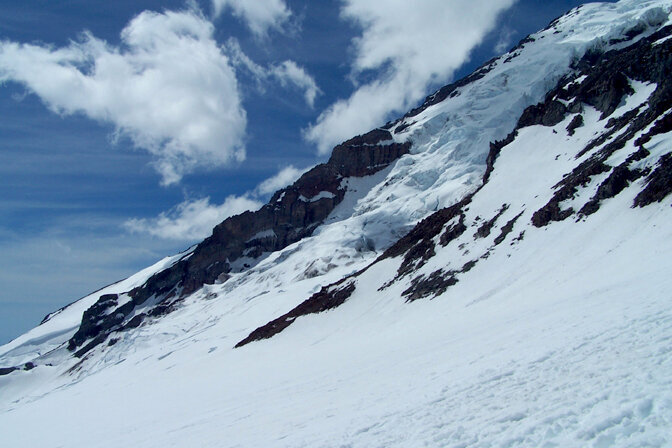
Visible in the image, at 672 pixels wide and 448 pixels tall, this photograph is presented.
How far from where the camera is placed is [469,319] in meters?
27.5

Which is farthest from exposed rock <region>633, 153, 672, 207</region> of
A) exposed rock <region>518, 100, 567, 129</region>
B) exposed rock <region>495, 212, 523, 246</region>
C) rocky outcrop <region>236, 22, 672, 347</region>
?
exposed rock <region>518, 100, 567, 129</region>

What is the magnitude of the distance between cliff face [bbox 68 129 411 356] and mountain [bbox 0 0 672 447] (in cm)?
2380

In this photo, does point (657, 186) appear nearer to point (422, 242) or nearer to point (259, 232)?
point (422, 242)

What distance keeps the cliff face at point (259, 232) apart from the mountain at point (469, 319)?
23.8m

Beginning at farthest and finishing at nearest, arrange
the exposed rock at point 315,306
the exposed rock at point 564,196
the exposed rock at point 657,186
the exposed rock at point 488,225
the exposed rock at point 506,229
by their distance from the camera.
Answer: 1. the exposed rock at point 315,306
2. the exposed rock at point 488,225
3. the exposed rock at point 506,229
4. the exposed rock at point 564,196
5. the exposed rock at point 657,186

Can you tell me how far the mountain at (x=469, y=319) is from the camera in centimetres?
1077

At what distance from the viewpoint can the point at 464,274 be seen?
43062 millimetres

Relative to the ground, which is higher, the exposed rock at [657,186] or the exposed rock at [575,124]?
the exposed rock at [575,124]

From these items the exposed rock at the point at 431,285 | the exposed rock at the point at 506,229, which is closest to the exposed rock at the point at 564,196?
the exposed rock at the point at 506,229

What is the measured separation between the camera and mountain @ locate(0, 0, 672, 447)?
10.8 m

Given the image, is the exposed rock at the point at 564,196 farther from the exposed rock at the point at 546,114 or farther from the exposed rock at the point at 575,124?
the exposed rock at the point at 546,114

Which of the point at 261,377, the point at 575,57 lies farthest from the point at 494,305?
the point at 575,57

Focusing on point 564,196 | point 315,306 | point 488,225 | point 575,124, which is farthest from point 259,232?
point 564,196

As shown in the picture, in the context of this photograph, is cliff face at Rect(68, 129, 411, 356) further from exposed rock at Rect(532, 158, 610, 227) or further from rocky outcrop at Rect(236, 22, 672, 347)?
exposed rock at Rect(532, 158, 610, 227)
